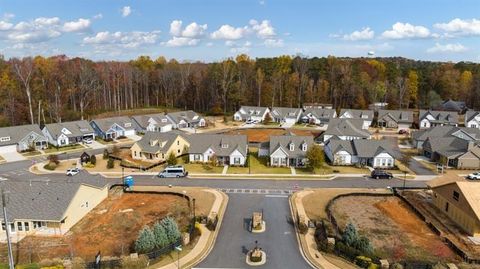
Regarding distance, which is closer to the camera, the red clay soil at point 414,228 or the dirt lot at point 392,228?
the dirt lot at point 392,228

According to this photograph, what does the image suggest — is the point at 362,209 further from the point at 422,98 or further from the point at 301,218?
the point at 422,98

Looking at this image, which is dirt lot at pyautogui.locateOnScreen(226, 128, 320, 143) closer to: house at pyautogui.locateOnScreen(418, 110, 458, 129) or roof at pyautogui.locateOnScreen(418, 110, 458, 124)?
house at pyautogui.locateOnScreen(418, 110, 458, 129)

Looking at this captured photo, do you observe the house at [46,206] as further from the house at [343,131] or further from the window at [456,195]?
the house at [343,131]

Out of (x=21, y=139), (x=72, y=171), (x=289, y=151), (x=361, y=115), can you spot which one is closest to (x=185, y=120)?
(x=21, y=139)

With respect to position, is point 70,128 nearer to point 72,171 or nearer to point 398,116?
point 72,171

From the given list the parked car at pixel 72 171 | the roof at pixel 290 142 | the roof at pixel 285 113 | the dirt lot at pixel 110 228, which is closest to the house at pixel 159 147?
the parked car at pixel 72 171

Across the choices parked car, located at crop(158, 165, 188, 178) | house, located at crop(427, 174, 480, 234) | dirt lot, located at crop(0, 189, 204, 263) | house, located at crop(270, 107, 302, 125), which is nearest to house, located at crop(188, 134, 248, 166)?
parked car, located at crop(158, 165, 188, 178)

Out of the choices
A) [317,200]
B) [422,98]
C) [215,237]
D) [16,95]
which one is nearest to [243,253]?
[215,237]
